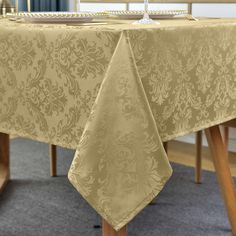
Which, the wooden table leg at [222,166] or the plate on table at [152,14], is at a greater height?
the plate on table at [152,14]

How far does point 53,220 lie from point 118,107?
3.07ft

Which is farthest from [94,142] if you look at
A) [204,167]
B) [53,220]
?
[204,167]

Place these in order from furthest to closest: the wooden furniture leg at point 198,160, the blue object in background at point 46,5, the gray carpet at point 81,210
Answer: the blue object in background at point 46,5
the wooden furniture leg at point 198,160
the gray carpet at point 81,210

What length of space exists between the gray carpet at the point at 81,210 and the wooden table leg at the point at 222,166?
151mm

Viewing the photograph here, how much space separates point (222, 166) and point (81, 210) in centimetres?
60

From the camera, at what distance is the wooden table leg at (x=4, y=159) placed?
2154 millimetres

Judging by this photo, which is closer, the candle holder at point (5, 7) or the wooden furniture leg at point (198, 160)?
the candle holder at point (5, 7)

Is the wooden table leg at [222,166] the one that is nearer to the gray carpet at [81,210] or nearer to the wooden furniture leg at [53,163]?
the gray carpet at [81,210]

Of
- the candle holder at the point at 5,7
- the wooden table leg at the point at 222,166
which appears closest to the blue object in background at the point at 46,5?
the candle holder at the point at 5,7

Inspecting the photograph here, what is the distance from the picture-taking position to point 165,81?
109cm

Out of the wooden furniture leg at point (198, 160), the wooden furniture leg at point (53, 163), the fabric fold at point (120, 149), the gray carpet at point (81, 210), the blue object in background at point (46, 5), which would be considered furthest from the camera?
the blue object in background at point (46, 5)

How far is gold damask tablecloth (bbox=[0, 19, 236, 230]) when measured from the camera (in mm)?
992

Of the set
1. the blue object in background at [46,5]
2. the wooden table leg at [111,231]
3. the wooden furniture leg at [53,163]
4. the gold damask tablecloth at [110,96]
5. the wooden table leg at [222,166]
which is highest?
the gold damask tablecloth at [110,96]

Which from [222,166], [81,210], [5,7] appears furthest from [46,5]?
[222,166]
